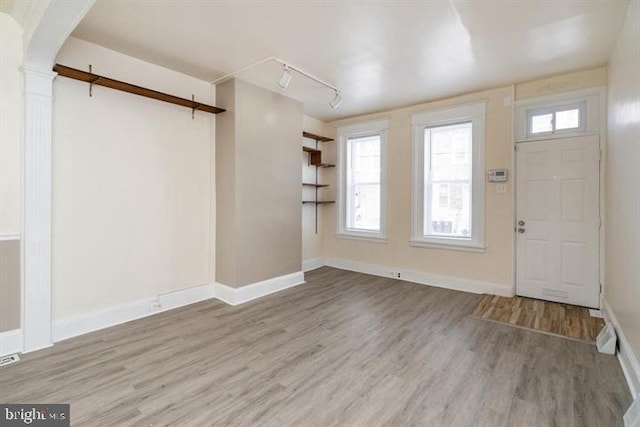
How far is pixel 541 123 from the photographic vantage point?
3.85 metres

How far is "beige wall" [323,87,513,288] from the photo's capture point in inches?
158

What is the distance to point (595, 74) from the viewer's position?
347 cm

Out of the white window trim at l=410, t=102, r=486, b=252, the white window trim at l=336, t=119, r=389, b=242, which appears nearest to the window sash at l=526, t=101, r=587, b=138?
the white window trim at l=410, t=102, r=486, b=252

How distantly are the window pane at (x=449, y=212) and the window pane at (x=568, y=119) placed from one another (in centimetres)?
125

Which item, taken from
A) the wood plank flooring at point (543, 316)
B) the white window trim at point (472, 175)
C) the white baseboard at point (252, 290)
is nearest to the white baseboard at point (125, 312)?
the white baseboard at point (252, 290)

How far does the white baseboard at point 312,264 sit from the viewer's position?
18.0 feet

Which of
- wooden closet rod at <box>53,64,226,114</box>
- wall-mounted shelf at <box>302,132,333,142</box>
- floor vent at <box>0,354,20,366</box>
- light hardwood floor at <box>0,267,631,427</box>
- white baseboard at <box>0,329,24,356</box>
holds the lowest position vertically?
Answer: light hardwood floor at <box>0,267,631,427</box>

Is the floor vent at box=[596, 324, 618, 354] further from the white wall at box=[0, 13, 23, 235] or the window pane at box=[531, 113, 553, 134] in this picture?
the white wall at box=[0, 13, 23, 235]

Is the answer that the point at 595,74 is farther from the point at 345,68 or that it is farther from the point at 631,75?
the point at 345,68

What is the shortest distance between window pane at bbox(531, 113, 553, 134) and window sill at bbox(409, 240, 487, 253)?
166 cm

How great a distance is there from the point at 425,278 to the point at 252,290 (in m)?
2.63

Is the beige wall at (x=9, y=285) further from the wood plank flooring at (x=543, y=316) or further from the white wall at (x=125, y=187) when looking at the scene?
the wood plank flooring at (x=543, y=316)

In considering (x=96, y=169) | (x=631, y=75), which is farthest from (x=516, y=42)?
(x=96, y=169)

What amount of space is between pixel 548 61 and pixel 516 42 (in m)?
0.73
